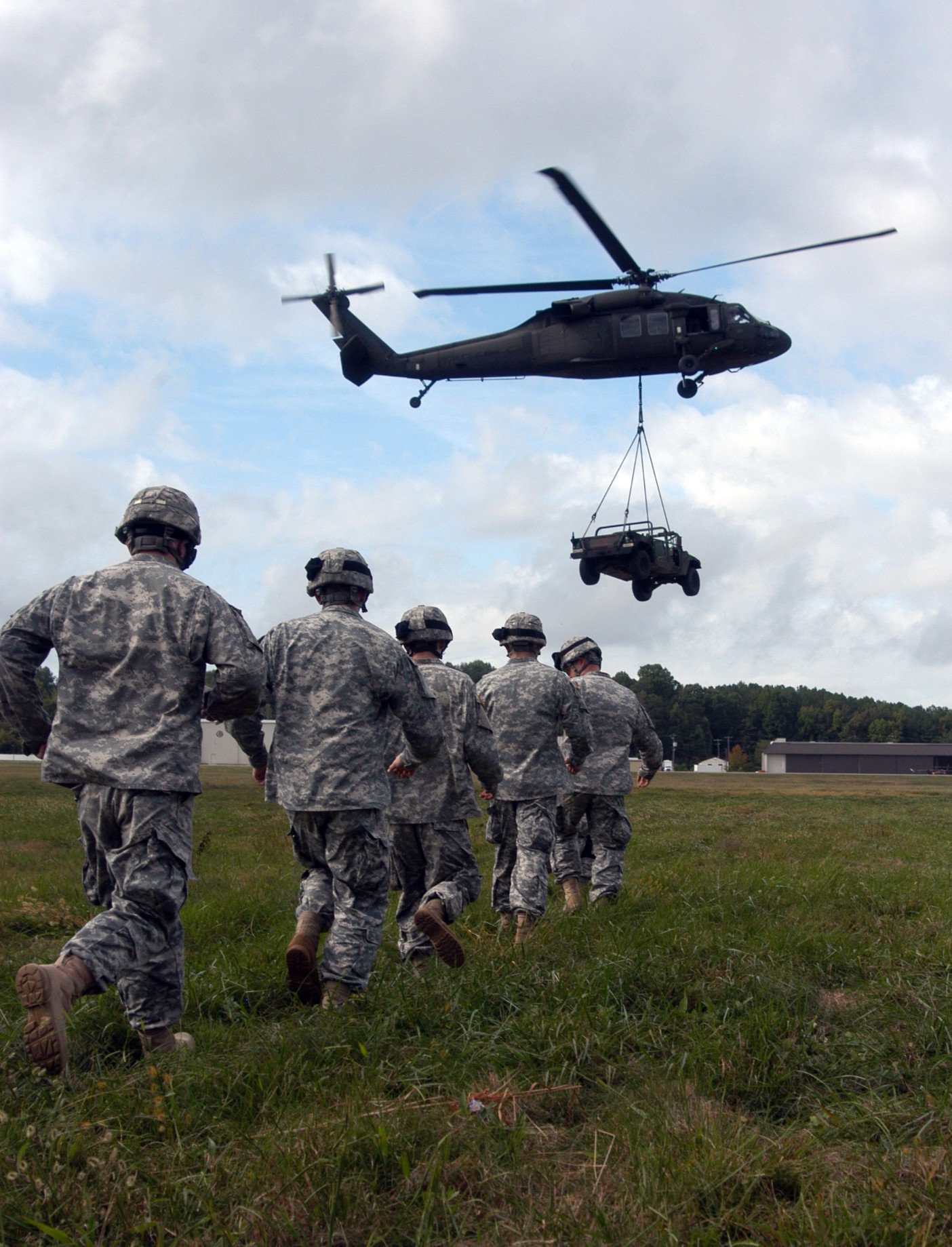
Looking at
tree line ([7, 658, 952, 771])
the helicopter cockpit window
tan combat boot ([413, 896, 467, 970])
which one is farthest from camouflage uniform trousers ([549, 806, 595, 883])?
tree line ([7, 658, 952, 771])

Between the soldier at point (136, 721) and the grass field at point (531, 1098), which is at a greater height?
the soldier at point (136, 721)

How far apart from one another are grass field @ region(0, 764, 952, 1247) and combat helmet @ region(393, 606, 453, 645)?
178 cm

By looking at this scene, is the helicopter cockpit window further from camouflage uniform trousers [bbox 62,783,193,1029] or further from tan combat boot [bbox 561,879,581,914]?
camouflage uniform trousers [bbox 62,783,193,1029]

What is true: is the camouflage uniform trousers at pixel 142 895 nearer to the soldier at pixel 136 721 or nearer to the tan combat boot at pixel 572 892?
the soldier at pixel 136 721

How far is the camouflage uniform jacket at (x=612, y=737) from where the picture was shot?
8492 mm

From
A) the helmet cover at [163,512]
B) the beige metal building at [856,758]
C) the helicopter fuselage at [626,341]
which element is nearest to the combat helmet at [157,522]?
the helmet cover at [163,512]

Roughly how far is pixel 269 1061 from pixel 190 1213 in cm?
97

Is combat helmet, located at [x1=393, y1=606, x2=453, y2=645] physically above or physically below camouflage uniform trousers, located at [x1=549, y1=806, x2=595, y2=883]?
above

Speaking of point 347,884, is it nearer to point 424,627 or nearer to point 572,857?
point 424,627

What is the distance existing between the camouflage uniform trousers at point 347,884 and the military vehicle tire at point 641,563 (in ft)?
45.0

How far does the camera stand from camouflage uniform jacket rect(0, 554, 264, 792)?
4125 millimetres

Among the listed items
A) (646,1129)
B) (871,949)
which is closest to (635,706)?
(871,949)

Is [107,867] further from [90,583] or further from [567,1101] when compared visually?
[567,1101]

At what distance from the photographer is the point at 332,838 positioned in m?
4.95
